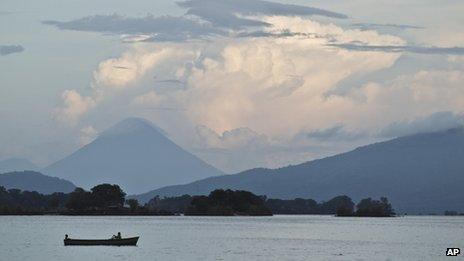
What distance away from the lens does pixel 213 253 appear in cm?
11331

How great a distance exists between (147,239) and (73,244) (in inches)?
946

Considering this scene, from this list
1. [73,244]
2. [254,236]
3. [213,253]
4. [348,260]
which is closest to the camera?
[348,260]

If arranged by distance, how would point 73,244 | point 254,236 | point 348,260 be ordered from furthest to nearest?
1. point 254,236
2. point 73,244
3. point 348,260

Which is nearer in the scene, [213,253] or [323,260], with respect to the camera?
[323,260]

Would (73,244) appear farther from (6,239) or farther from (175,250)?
(6,239)

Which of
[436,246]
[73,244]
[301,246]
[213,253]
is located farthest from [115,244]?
[436,246]

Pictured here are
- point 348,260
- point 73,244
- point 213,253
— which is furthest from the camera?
point 73,244

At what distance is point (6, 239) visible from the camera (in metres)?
144

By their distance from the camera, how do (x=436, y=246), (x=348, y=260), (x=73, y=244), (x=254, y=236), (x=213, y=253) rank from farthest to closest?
1. (x=254, y=236)
2. (x=436, y=246)
3. (x=73, y=244)
4. (x=213, y=253)
5. (x=348, y=260)

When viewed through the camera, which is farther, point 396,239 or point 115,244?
point 396,239

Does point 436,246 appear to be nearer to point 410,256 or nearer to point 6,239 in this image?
point 410,256

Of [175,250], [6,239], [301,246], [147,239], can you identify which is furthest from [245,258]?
[6,239]

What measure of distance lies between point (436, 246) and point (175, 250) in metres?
40.1

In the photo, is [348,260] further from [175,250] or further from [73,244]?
[73,244]
